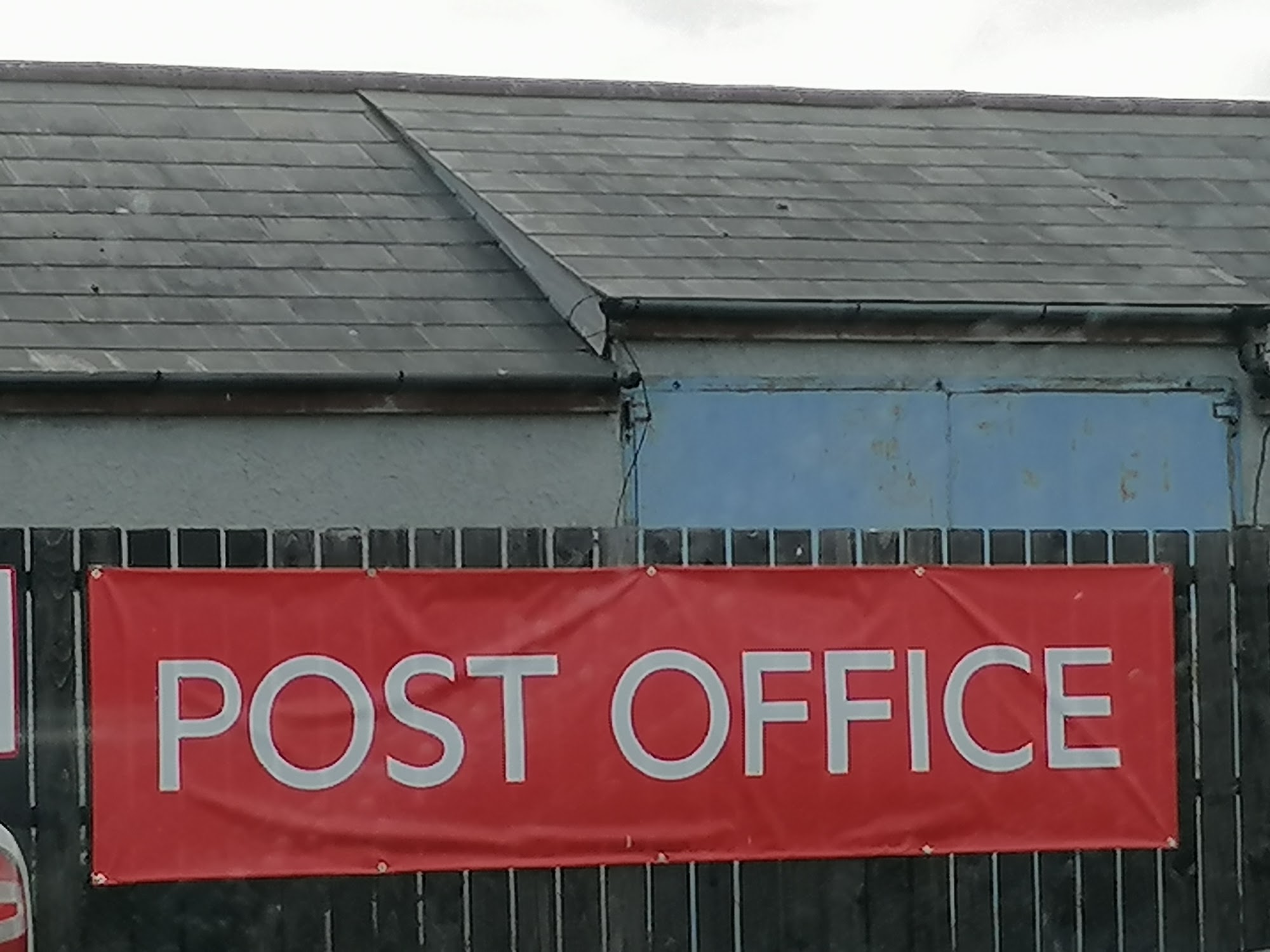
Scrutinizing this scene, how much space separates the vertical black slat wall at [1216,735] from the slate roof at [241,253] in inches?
147

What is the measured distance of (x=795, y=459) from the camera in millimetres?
11656

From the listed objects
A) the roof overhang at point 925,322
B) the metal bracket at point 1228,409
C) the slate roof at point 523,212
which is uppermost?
the slate roof at point 523,212

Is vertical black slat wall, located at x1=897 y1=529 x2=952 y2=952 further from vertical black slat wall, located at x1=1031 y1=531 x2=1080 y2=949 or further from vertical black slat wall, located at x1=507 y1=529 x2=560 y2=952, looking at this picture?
vertical black slat wall, located at x1=507 y1=529 x2=560 y2=952

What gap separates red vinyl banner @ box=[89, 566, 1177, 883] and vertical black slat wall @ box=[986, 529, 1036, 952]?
9 centimetres

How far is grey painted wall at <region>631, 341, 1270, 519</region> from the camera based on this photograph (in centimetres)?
1161

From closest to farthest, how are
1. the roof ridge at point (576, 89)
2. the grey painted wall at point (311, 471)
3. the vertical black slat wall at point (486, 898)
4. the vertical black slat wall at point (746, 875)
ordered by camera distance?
the vertical black slat wall at point (746, 875)
the vertical black slat wall at point (486, 898)
the grey painted wall at point (311, 471)
the roof ridge at point (576, 89)

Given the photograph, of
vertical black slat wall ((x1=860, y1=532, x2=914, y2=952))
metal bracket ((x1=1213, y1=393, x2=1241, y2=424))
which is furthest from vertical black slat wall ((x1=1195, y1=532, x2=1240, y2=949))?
metal bracket ((x1=1213, y1=393, x2=1241, y2=424))

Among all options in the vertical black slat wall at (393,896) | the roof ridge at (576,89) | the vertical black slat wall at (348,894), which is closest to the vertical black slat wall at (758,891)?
the vertical black slat wall at (393,896)

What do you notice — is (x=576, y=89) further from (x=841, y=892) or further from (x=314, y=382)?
(x=841, y=892)

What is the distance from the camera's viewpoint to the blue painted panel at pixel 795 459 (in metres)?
11.6

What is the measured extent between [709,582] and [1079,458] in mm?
4606

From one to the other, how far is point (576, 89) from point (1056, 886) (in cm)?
795

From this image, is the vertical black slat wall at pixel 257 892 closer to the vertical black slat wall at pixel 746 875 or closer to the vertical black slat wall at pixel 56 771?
the vertical black slat wall at pixel 746 875

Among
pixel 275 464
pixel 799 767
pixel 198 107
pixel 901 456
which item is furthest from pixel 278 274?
pixel 799 767
